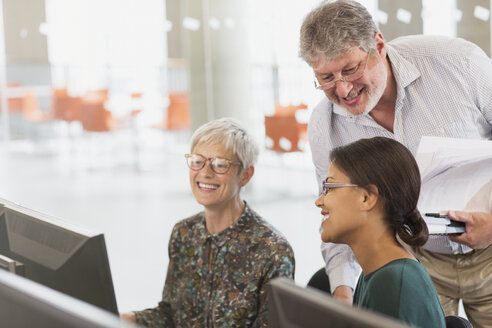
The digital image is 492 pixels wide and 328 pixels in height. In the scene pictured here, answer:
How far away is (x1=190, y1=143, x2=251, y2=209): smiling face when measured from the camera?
95.2 inches

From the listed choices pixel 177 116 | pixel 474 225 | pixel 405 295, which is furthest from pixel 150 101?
pixel 405 295

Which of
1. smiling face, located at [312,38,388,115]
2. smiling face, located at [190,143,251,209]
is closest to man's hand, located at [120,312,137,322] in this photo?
smiling face, located at [190,143,251,209]

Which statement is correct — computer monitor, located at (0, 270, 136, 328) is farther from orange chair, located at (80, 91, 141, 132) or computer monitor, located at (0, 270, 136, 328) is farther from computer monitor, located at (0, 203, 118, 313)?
orange chair, located at (80, 91, 141, 132)

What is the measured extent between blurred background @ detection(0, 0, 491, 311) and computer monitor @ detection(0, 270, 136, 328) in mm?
3563

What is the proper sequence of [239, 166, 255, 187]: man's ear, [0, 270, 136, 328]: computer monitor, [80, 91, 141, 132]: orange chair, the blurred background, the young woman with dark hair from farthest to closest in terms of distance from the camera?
[80, 91, 141, 132]: orange chair, the blurred background, [239, 166, 255, 187]: man's ear, the young woman with dark hair, [0, 270, 136, 328]: computer monitor

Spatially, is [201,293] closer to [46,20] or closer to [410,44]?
[410,44]

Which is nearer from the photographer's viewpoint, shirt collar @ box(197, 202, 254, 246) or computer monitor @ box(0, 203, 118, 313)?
computer monitor @ box(0, 203, 118, 313)

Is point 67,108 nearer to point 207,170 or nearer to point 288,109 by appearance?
point 288,109

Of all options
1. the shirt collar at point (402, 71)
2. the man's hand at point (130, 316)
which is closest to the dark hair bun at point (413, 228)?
the shirt collar at point (402, 71)

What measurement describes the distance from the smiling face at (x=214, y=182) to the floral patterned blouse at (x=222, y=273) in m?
0.08

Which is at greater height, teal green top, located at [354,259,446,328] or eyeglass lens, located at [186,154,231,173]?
eyeglass lens, located at [186,154,231,173]

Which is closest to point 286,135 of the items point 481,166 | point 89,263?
point 481,166

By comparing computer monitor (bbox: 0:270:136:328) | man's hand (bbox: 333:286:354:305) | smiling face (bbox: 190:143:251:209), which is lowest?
man's hand (bbox: 333:286:354:305)

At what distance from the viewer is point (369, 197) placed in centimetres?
169
